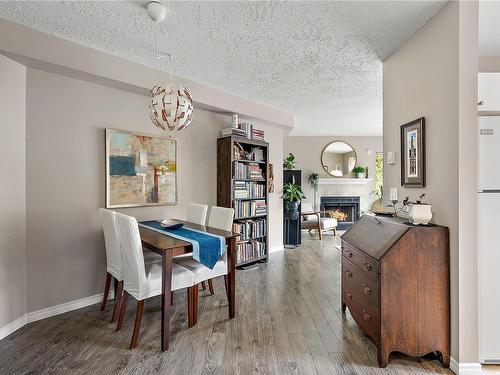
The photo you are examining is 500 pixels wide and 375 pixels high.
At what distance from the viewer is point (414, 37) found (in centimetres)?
226

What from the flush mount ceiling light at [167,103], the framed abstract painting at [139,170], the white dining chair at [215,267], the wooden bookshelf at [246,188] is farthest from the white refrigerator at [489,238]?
the framed abstract painting at [139,170]

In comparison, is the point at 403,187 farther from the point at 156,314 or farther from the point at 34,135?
the point at 34,135

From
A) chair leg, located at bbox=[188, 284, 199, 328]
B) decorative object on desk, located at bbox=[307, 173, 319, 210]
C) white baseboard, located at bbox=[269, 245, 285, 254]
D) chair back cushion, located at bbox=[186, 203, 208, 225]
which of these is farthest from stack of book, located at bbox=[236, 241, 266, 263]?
decorative object on desk, located at bbox=[307, 173, 319, 210]

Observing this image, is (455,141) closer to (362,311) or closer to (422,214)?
(422,214)

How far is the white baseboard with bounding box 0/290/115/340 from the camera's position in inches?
85.8

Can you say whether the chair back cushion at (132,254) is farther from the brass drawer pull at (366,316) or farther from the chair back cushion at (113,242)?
the brass drawer pull at (366,316)

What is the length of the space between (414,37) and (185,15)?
1936 millimetres

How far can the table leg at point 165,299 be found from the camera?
6.43ft

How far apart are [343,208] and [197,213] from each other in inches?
202

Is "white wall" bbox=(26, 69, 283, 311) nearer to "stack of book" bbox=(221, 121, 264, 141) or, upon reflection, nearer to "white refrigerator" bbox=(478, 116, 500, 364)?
"stack of book" bbox=(221, 121, 264, 141)

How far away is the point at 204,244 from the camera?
2.20m

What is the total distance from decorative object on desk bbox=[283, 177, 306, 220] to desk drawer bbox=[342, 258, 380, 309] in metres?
2.85

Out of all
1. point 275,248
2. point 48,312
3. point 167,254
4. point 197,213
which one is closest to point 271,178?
point 275,248

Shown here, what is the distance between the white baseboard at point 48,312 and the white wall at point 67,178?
5cm
